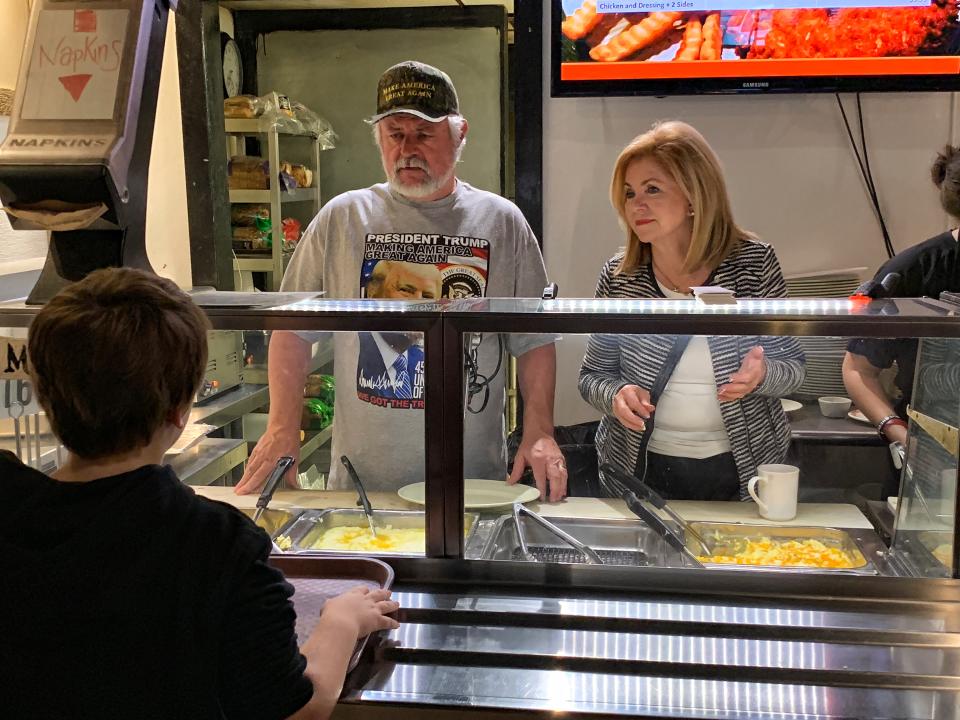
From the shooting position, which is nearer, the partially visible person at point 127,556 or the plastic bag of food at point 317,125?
the partially visible person at point 127,556

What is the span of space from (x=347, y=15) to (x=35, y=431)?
4.20 m

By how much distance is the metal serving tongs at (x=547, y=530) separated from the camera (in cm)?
151

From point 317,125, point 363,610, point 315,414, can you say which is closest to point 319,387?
point 315,414

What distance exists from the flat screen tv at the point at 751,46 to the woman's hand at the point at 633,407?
67.3 inches

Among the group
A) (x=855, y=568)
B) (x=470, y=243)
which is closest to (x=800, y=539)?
(x=855, y=568)

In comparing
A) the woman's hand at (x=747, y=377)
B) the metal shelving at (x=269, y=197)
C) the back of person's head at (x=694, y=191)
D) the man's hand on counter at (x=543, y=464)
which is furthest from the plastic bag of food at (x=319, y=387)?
the metal shelving at (x=269, y=197)

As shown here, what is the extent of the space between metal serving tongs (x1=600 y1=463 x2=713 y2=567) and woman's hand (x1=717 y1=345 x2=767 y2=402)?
20 centimetres

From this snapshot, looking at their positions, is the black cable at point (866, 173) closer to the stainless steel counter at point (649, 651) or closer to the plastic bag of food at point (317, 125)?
the stainless steel counter at point (649, 651)

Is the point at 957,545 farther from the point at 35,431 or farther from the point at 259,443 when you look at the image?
the point at 35,431

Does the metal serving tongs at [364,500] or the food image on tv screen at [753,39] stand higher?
the food image on tv screen at [753,39]

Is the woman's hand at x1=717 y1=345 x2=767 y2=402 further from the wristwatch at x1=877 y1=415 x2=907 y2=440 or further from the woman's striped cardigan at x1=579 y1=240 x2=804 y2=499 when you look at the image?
the wristwatch at x1=877 y1=415 x2=907 y2=440

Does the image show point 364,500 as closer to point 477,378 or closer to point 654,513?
point 477,378

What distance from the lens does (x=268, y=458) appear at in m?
1.63

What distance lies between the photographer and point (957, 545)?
4.54ft
